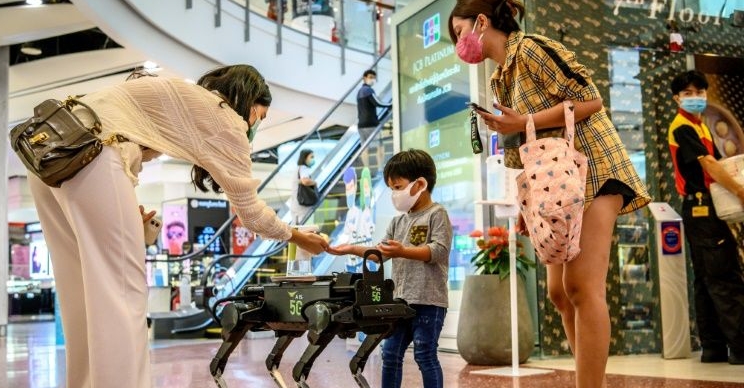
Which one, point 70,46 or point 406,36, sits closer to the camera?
point 406,36

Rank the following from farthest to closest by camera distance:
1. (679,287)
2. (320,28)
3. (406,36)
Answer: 1. (320,28)
2. (406,36)
3. (679,287)

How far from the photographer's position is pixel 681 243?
5625 millimetres

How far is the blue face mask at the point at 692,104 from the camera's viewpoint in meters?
4.90

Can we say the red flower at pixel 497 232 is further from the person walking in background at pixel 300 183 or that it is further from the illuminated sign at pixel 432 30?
the person walking in background at pixel 300 183

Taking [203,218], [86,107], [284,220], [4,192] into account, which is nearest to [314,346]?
[86,107]

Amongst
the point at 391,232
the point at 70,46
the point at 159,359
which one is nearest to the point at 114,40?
the point at 70,46

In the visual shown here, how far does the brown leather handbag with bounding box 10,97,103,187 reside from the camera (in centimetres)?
185

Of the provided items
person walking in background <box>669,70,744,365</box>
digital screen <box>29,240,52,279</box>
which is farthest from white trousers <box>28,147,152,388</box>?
digital screen <box>29,240,52,279</box>

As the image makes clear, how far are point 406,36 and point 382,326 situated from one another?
213 inches

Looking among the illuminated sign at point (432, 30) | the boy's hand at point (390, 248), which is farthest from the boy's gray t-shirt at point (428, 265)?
the illuminated sign at point (432, 30)

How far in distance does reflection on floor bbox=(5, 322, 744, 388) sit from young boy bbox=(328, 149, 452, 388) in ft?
3.82

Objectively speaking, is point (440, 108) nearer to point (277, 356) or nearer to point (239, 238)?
point (277, 356)

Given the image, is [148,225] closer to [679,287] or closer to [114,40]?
[679,287]

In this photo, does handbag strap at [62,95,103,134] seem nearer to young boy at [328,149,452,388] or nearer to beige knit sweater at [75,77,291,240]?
beige knit sweater at [75,77,291,240]
